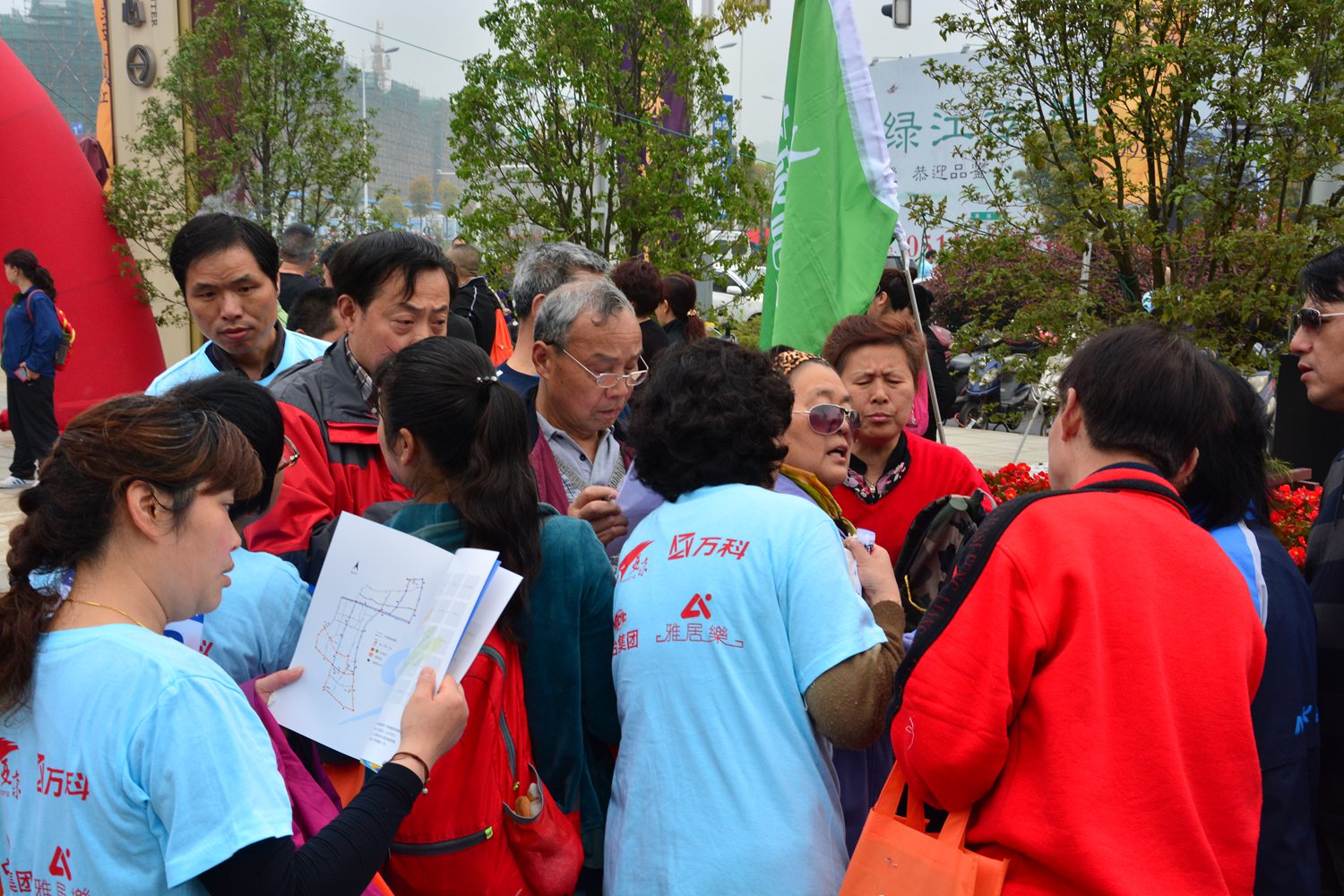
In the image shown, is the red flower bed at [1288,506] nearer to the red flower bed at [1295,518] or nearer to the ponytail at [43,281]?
the red flower bed at [1295,518]

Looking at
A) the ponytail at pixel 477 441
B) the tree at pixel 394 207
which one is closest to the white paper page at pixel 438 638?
the ponytail at pixel 477 441

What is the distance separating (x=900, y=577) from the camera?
9.91 ft

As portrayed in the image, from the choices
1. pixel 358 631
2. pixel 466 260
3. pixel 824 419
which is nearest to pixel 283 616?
pixel 358 631

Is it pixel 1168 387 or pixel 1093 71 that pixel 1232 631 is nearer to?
pixel 1168 387

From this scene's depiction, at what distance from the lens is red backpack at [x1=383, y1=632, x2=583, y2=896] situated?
79.6 inches

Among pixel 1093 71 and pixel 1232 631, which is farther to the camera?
pixel 1093 71

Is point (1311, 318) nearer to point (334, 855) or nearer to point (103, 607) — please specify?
point (334, 855)

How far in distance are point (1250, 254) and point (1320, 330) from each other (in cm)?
316

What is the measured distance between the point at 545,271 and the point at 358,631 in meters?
2.49

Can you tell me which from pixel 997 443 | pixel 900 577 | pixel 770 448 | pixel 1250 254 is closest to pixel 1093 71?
pixel 1250 254

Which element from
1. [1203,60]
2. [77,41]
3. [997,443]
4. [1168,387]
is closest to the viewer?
[1168,387]

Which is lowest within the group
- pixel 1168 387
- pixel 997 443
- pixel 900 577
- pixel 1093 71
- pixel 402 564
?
pixel 997 443

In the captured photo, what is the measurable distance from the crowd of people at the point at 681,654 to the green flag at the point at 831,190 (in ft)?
5.09

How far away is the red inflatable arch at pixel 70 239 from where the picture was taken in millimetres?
10945
